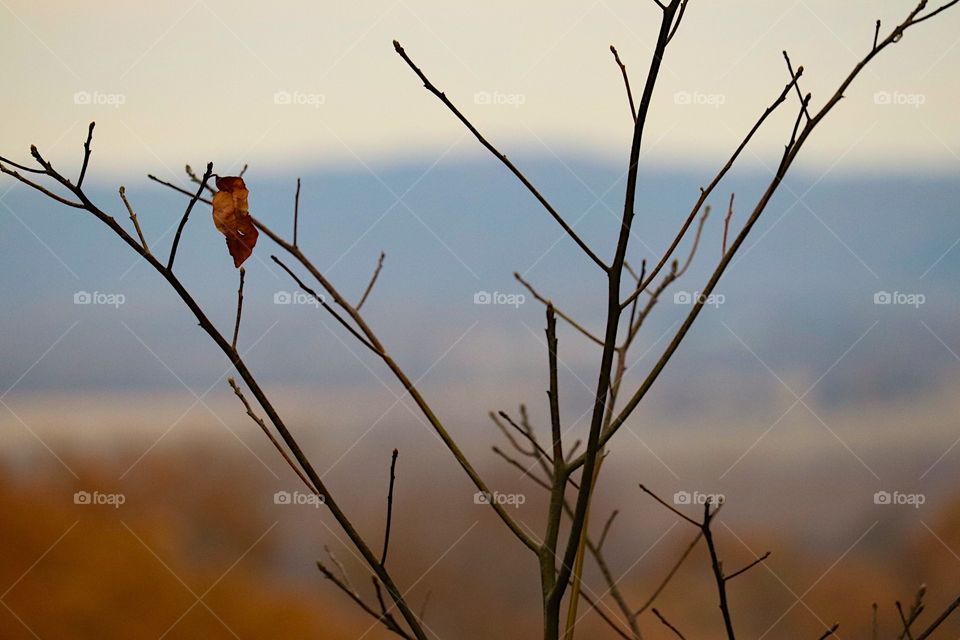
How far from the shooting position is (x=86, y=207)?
548mm

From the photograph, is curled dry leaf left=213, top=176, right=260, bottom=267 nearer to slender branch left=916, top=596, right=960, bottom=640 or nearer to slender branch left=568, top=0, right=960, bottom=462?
slender branch left=568, top=0, right=960, bottom=462

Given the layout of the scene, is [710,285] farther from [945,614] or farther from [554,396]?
[945,614]

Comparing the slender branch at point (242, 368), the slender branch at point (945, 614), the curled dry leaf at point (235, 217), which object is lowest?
the slender branch at point (945, 614)

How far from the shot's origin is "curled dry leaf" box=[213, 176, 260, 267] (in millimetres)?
600

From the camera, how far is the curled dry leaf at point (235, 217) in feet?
1.97

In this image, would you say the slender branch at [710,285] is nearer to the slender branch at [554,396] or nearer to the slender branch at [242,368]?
the slender branch at [554,396]

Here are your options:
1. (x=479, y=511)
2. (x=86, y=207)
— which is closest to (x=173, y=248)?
(x=86, y=207)

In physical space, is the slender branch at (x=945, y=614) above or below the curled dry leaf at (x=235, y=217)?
below

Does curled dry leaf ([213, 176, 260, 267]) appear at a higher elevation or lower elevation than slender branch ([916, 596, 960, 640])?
higher

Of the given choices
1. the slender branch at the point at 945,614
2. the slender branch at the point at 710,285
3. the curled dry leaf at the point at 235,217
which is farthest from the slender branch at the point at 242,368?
the slender branch at the point at 945,614

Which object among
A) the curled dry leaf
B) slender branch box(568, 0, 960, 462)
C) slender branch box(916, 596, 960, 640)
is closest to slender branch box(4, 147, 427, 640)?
the curled dry leaf

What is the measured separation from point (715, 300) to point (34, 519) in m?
1.55

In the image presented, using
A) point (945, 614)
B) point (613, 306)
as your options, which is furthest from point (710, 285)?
Answer: point (945, 614)

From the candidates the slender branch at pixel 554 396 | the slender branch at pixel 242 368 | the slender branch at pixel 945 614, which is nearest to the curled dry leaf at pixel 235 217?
the slender branch at pixel 242 368
